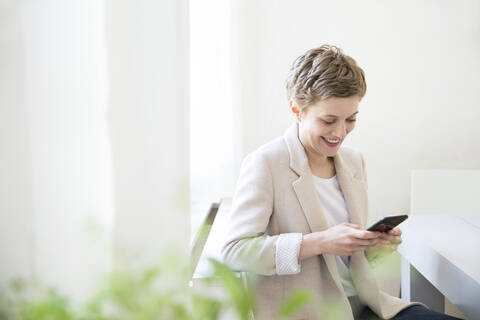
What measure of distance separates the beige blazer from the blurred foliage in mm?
886

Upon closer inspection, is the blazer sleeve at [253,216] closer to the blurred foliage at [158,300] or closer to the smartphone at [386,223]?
the smartphone at [386,223]

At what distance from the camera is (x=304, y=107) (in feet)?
4.35

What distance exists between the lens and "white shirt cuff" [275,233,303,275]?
3.81ft

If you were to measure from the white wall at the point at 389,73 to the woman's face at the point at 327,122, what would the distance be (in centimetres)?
156

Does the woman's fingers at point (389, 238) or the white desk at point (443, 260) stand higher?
the woman's fingers at point (389, 238)

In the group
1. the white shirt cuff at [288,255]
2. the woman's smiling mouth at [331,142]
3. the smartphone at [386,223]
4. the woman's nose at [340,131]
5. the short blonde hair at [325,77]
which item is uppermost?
the short blonde hair at [325,77]

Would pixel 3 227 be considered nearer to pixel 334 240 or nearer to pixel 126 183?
pixel 126 183

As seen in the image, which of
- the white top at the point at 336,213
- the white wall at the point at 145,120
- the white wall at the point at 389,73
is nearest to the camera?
the white wall at the point at 145,120

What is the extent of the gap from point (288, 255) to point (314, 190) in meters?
0.23

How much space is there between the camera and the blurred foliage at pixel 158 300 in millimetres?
236

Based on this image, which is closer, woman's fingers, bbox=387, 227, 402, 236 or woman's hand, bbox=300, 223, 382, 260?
woman's hand, bbox=300, 223, 382, 260

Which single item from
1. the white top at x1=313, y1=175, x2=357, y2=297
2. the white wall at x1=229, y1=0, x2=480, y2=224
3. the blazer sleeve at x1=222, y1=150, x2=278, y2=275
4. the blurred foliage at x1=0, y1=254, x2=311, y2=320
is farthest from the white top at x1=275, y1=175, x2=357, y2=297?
the white wall at x1=229, y1=0, x2=480, y2=224

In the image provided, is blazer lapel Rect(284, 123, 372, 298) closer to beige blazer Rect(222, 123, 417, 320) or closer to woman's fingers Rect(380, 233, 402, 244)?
beige blazer Rect(222, 123, 417, 320)

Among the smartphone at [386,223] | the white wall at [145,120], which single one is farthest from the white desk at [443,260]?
the white wall at [145,120]
